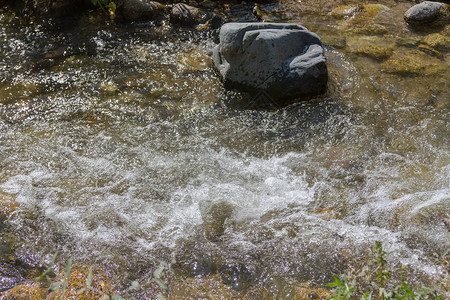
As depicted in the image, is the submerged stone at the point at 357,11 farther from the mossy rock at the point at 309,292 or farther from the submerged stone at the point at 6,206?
the submerged stone at the point at 6,206

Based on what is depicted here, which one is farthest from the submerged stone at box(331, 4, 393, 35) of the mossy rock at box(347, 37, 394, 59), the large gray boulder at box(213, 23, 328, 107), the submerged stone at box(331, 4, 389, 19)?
the large gray boulder at box(213, 23, 328, 107)

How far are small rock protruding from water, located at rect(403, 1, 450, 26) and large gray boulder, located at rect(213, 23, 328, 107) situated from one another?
2.88 meters

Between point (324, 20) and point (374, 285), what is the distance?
5.76 metres

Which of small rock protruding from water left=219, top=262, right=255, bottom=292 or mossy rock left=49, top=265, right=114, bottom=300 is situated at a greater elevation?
mossy rock left=49, top=265, right=114, bottom=300

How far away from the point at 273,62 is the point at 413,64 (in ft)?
7.74

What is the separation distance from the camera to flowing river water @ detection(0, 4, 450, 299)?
11.0ft

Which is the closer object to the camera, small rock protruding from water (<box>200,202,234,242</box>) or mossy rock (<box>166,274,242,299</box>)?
mossy rock (<box>166,274,242,299</box>)

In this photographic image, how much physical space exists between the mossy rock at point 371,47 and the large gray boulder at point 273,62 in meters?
1.26

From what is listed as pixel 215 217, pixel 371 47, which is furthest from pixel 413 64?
pixel 215 217

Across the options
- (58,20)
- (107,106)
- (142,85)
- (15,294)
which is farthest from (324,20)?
(15,294)

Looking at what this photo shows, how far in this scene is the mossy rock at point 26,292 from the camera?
2.91m

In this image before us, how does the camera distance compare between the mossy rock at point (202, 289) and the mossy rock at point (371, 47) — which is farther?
the mossy rock at point (371, 47)

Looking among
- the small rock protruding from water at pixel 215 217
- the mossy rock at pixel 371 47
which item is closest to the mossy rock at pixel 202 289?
the small rock protruding from water at pixel 215 217

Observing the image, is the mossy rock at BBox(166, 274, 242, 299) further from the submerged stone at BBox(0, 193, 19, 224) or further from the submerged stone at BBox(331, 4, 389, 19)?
the submerged stone at BBox(331, 4, 389, 19)
